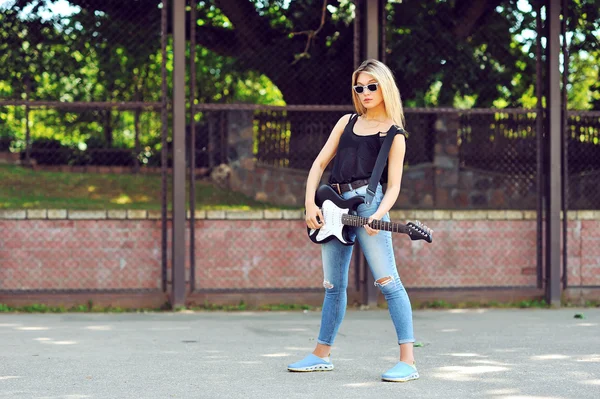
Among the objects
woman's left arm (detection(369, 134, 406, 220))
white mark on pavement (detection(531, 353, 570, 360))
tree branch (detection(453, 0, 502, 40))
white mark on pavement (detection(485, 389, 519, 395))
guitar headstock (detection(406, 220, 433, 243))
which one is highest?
tree branch (detection(453, 0, 502, 40))

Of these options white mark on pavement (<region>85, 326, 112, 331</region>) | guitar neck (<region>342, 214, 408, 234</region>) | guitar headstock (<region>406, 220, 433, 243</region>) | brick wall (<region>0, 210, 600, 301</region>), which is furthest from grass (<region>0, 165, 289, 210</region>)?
guitar headstock (<region>406, 220, 433, 243</region>)

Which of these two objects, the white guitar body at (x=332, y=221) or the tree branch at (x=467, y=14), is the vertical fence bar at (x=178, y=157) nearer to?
the white guitar body at (x=332, y=221)

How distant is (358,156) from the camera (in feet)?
18.1

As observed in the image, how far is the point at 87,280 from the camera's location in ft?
30.5

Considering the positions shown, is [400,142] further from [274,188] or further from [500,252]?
[274,188]

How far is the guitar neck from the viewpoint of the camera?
17.4 ft

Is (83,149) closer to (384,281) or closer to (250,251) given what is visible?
(250,251)

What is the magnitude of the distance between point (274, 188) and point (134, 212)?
5.20m

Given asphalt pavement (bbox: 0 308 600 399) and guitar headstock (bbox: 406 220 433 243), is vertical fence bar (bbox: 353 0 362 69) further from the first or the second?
guitar headstock (bbox: 406 220 433 243)

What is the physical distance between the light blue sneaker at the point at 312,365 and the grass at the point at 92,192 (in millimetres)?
8473

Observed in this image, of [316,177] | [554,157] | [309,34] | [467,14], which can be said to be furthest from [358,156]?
[467,14]

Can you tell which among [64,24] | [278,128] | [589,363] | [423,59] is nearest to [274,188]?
[278,128]

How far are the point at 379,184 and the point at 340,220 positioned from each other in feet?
0.98

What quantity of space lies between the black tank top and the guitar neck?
0.24 metres
